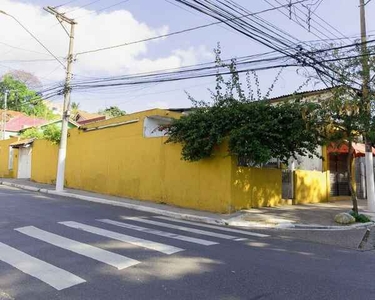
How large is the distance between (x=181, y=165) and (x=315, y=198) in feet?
24.2

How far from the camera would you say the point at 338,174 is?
68.9 ft

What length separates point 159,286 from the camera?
17.1 feet

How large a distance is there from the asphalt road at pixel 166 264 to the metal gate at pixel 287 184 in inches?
267

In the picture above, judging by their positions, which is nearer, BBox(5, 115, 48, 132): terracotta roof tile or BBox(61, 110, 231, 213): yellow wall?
BBox(61, 110, 231, 213): yellow wall

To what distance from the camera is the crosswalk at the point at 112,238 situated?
5.75 m

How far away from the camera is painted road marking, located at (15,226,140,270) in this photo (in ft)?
20.6

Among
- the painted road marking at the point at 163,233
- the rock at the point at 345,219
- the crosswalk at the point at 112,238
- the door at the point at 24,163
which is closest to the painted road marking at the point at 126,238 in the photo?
the crosswalk at the point at 112,238

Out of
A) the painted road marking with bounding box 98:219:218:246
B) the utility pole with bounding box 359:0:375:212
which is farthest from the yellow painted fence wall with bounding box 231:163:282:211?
the painted road marking with bounding box 98:219:218:246

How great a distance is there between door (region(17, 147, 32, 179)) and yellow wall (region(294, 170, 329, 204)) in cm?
1929

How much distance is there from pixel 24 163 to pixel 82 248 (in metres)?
24.0

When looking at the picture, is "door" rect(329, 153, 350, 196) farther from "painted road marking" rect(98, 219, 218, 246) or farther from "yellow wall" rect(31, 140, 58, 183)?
"yellow wall" rect(31, 140, 58, 183)

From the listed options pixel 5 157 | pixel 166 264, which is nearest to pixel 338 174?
Result: pixel 166 264

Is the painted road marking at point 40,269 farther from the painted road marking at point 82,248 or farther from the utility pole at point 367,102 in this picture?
the utility pole at point 367,102

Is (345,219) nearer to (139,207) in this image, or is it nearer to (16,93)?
(139,207)
